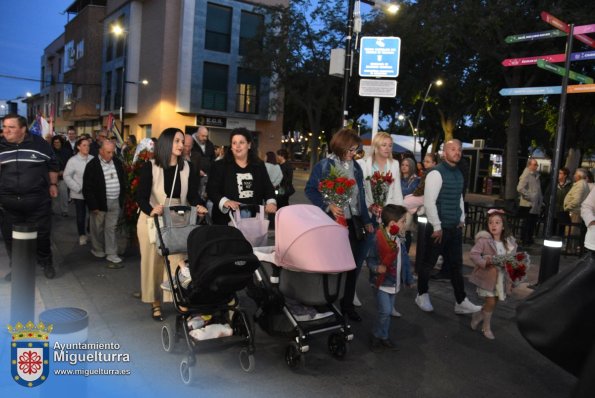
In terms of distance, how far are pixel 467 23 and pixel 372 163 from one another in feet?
30.3

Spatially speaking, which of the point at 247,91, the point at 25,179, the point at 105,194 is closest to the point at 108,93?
the point at 247,91

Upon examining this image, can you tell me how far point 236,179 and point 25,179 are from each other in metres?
3.07

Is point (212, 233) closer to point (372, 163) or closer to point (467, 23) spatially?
point (372, 163)

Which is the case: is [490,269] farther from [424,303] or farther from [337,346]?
[337,346]

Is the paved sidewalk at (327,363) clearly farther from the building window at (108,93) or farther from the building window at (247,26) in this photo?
the building window at (108,93)

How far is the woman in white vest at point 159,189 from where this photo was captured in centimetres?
514

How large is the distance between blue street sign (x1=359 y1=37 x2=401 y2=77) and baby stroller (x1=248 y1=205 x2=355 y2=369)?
19.5 feet

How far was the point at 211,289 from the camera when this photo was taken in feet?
12.7

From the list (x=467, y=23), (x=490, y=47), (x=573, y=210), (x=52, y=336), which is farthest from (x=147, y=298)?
(x=490, y=47)

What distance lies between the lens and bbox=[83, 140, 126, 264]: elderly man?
24.4 ft

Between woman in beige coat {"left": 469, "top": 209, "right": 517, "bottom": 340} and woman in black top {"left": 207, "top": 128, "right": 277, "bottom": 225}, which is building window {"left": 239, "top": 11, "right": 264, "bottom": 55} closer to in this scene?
woman in black top {"left": 207, "top": 128, "right": 277, "bottom": 225}

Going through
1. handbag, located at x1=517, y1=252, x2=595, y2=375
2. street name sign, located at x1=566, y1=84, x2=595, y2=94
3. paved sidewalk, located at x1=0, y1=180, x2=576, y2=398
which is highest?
street name sign, located at x1=566, y1=84, x2=595, y2=94

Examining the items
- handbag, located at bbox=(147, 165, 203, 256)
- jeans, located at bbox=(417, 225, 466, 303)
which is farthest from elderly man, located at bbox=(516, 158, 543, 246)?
handbag, located at bbox=(147, 165, 203, 256)

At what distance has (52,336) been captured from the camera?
2963 mm
